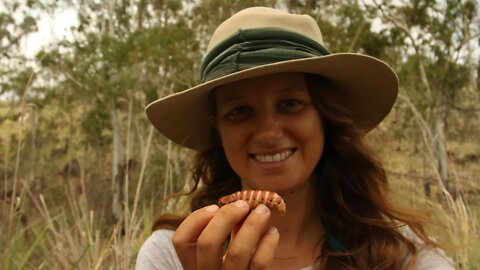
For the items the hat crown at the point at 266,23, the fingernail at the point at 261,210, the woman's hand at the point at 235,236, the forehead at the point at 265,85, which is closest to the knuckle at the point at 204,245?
the woman's hand at the point at 235,236

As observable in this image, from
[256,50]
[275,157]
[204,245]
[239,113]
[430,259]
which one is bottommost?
[430,259]

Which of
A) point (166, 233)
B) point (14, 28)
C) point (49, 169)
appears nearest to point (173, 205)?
point (166, 233)

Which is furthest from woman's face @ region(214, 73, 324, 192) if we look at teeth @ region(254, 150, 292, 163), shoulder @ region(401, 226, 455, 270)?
shoulder @ region(401, 226, 455, 270)

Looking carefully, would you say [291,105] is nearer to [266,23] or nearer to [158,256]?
[266,23]

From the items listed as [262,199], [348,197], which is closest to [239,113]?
Result: [262,199]

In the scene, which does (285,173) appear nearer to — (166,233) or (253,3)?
(166,233)

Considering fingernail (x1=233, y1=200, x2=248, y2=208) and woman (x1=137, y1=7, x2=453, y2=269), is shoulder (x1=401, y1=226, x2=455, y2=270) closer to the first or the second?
woman (x1=137, y1=7, x2=453, y2=269)
